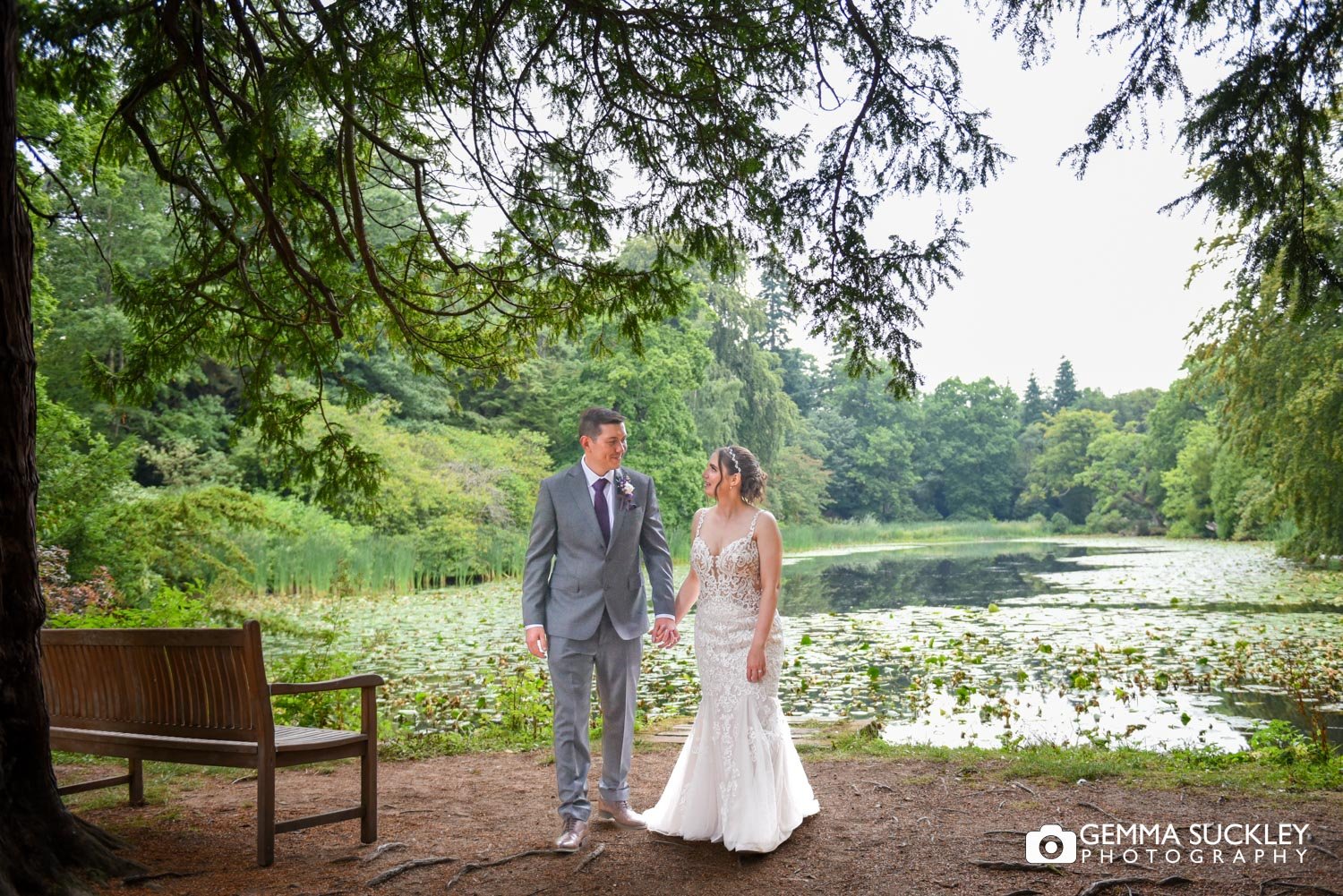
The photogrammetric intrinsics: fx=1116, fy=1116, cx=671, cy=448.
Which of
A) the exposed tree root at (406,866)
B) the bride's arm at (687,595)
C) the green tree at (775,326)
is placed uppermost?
the green tree at (775,326)

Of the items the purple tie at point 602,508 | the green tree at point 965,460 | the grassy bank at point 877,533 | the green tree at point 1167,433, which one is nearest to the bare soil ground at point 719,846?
the purple tie at point 602,508

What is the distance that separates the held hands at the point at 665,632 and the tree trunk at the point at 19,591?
2202mm

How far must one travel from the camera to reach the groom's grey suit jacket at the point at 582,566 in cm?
482

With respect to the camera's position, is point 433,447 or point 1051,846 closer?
point 1051,846

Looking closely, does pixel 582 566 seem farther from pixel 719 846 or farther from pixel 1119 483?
pixel 1119 483

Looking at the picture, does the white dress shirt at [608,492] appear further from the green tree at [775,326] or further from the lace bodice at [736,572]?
the green tree at [775,326]

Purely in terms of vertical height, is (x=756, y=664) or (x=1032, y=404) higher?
(x=1032, y=404)

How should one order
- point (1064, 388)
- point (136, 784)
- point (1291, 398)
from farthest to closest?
1. point (1064, 388)
2. point (1291, 398)
3. point (136, 784)

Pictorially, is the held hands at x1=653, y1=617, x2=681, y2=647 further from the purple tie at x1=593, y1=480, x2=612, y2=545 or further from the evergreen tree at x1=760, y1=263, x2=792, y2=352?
the evergreen tree at x1=760, y1=263, x2=792, y2=352

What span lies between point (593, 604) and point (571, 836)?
0.95 metres

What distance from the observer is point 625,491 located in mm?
4949

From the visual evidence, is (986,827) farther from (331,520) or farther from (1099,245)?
(1099,245)

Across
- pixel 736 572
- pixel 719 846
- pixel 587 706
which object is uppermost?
pixel 736 572

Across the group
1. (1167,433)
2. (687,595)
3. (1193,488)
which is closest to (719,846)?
(687,595)
